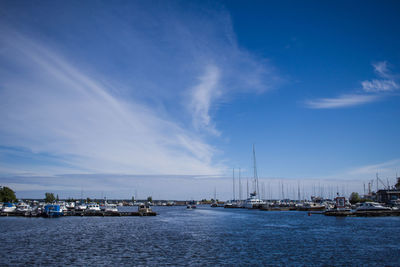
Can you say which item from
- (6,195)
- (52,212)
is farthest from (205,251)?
(6,195)

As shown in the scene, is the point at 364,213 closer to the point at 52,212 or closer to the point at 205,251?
the point at 205,251

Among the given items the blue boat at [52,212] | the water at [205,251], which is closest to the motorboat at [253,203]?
the blue boat at [52,212]

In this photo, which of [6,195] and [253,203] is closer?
[6,195]

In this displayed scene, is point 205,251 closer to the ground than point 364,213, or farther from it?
farther from it

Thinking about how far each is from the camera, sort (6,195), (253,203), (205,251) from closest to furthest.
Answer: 1. (205,251)
2. (6,195)
3. (253,203)

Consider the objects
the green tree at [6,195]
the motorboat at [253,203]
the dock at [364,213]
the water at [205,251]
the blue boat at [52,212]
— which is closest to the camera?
the water at [205,251]

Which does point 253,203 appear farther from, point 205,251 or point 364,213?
point 205,251

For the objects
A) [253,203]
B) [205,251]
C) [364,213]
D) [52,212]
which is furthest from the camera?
[253,203]

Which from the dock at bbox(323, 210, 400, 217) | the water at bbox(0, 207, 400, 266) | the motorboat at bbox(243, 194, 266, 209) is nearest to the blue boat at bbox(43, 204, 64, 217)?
the water at bbox(0, 207, 400, 266)

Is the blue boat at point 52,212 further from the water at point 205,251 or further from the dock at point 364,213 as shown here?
the dock at point 364,213

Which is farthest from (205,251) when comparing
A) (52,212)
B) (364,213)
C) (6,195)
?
(6,195)

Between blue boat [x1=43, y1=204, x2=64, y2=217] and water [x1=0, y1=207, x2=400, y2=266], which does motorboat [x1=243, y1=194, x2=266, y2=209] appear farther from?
water [x1=0, y1=207, x2=400, y2=266]

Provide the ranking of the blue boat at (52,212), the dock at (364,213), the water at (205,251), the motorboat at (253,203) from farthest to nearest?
the motorboat at (253,203), the blue boat at (52,212), the dock at (364,213), the water at (205,251)

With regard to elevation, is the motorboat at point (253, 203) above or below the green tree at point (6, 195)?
below
